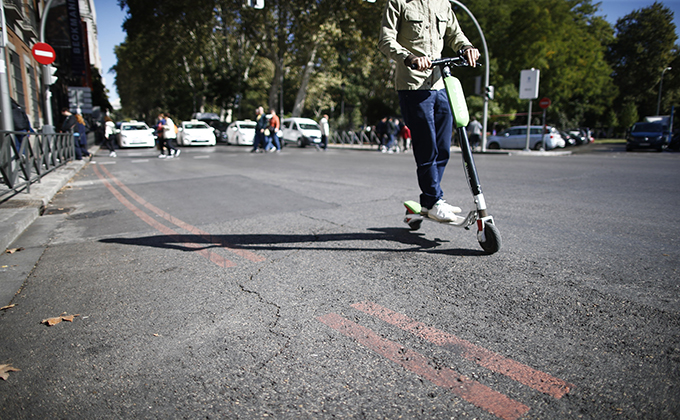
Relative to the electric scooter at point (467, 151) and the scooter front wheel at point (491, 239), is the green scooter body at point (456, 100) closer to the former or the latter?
the electric scooter at point (467, 151)

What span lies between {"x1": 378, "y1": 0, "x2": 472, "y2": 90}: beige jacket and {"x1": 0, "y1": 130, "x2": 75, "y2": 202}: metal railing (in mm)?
5855

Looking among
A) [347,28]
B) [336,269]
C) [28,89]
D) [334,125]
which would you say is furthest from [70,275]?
[334,125]

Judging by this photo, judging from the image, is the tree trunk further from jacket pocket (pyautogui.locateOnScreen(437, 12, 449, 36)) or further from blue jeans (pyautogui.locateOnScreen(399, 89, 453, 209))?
blue jeans (pyautogui.locateOnScreen(399, 89, 453, 209))

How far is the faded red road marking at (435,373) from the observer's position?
167 cm

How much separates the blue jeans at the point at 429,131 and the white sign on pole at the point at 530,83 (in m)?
21.8

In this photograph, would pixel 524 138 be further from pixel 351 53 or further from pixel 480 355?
pixel 480 355

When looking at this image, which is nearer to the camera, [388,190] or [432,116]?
[432,116]

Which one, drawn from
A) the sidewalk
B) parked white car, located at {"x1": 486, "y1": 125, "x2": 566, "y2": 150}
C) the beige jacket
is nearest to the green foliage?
parked white car, located at {"x1": 486, "y1": 125, "x2": 566, "y2": 150}

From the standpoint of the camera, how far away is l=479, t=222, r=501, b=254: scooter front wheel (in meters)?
3.42

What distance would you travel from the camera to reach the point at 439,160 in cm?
398

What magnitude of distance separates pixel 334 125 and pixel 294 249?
129 feet

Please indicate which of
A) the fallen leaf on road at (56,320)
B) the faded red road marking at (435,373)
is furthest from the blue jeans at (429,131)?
the fallen leaf on road at (56,320)

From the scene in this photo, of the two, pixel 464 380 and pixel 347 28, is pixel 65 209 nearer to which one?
pixel 464 380

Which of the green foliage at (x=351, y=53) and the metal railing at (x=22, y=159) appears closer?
the metal railing at (x=22, y=159)
